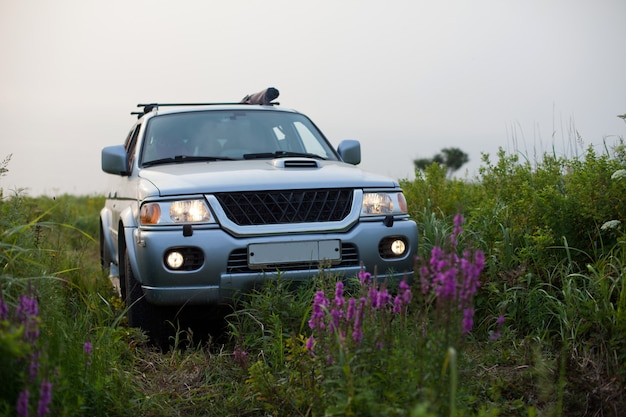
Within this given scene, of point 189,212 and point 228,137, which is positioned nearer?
point 189,212

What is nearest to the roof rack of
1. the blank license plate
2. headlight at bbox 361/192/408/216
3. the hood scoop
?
the hood scoop

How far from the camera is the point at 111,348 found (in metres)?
4.27

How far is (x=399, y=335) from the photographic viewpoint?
3432 mm

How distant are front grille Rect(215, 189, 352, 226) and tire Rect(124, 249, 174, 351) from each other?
83cm

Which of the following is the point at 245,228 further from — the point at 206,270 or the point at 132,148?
the point at 132,148

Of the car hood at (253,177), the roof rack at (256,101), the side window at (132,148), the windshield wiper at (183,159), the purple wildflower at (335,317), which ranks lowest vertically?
the purple wildflower at (335,317)

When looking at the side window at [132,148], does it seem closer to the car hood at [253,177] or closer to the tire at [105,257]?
the car hood at [253,177]

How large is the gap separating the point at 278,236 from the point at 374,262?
26.0 inches

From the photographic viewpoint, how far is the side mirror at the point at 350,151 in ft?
20.6

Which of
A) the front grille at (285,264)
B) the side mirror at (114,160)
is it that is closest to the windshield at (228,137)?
the side mirror at (114,160)

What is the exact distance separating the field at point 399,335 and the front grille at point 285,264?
122 mm

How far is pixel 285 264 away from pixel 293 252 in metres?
0.09

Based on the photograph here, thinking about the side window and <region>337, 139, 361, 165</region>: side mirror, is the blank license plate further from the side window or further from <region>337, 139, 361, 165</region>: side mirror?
the side window

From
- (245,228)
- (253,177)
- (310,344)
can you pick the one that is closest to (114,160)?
(253,177)
